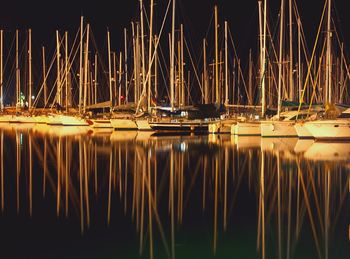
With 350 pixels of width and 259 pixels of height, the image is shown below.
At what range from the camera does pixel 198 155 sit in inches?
1251

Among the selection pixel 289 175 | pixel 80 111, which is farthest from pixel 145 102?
pixel 289 175

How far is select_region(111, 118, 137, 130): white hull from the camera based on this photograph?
55.2 meters

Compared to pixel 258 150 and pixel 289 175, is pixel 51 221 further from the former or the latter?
pixel 258 150

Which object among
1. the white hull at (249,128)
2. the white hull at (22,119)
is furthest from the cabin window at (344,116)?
the white hull at (22,119)

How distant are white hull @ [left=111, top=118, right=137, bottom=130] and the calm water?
79.8ft

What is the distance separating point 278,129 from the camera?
43906mm

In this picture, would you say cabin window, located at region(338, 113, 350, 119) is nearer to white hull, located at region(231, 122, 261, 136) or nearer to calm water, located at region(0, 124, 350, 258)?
white hull, located at region(231, 122, 261, 136)

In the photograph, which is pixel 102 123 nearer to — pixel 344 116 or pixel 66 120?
pixel 66 120

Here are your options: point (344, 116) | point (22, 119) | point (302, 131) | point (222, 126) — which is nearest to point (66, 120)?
point (22, 119)

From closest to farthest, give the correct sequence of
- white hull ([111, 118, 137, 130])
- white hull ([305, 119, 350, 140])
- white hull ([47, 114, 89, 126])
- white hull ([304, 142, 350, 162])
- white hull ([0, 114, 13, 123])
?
1. white hull ([304, 142, 350, 162])
2. white hull ([305, 119, 350, 140])
3. white hull ([111, 118, 137, 130])
4. white hull ([47, 114, 89, 126])
5. white hull ([0, 114, 13, 123])

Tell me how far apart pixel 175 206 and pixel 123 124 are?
39511 mm

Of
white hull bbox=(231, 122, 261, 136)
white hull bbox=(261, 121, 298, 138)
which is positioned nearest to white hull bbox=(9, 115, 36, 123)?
white hull bbox=(231, 122, 261, 136)

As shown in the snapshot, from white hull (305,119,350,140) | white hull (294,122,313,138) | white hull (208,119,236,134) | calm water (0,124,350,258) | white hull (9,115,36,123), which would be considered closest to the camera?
calm water (0,124,350,258)

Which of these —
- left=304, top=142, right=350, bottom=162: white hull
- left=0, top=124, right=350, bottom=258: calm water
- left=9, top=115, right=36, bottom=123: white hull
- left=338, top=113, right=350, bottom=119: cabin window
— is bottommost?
left=0, top=124, right=350, bottom=258: calm water
